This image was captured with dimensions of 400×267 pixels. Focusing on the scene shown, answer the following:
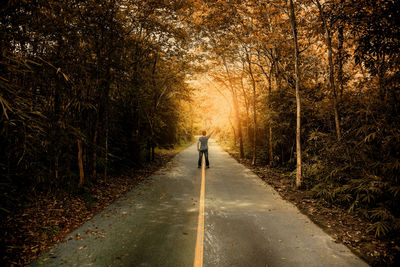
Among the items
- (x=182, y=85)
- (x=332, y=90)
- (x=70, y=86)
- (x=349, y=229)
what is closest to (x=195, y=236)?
(x=349, y=229)

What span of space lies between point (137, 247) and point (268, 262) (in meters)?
2.35

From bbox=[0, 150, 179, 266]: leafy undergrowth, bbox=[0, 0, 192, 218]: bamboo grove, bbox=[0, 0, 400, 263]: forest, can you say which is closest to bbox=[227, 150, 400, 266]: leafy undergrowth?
bbox=[0, 0, 400, 263]: forest

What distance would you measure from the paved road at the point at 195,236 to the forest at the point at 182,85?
4.37 feet

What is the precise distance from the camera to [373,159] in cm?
595

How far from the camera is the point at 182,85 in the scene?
1673 cm

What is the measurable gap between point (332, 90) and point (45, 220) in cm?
920

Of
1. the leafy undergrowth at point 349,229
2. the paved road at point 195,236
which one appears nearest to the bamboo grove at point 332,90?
the leafy undergrowth at point 349,229

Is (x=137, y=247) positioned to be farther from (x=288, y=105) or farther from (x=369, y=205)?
(x=288, y=105)

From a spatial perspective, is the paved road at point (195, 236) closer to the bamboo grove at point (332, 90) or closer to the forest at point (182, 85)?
the forest at point (182, 85)

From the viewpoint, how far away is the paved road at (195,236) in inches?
142

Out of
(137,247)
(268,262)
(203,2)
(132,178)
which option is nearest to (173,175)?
(132,178)

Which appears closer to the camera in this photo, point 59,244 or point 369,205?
point 59,244

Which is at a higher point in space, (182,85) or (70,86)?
(182,85)

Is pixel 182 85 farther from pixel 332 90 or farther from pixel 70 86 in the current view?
pixel 70 86
